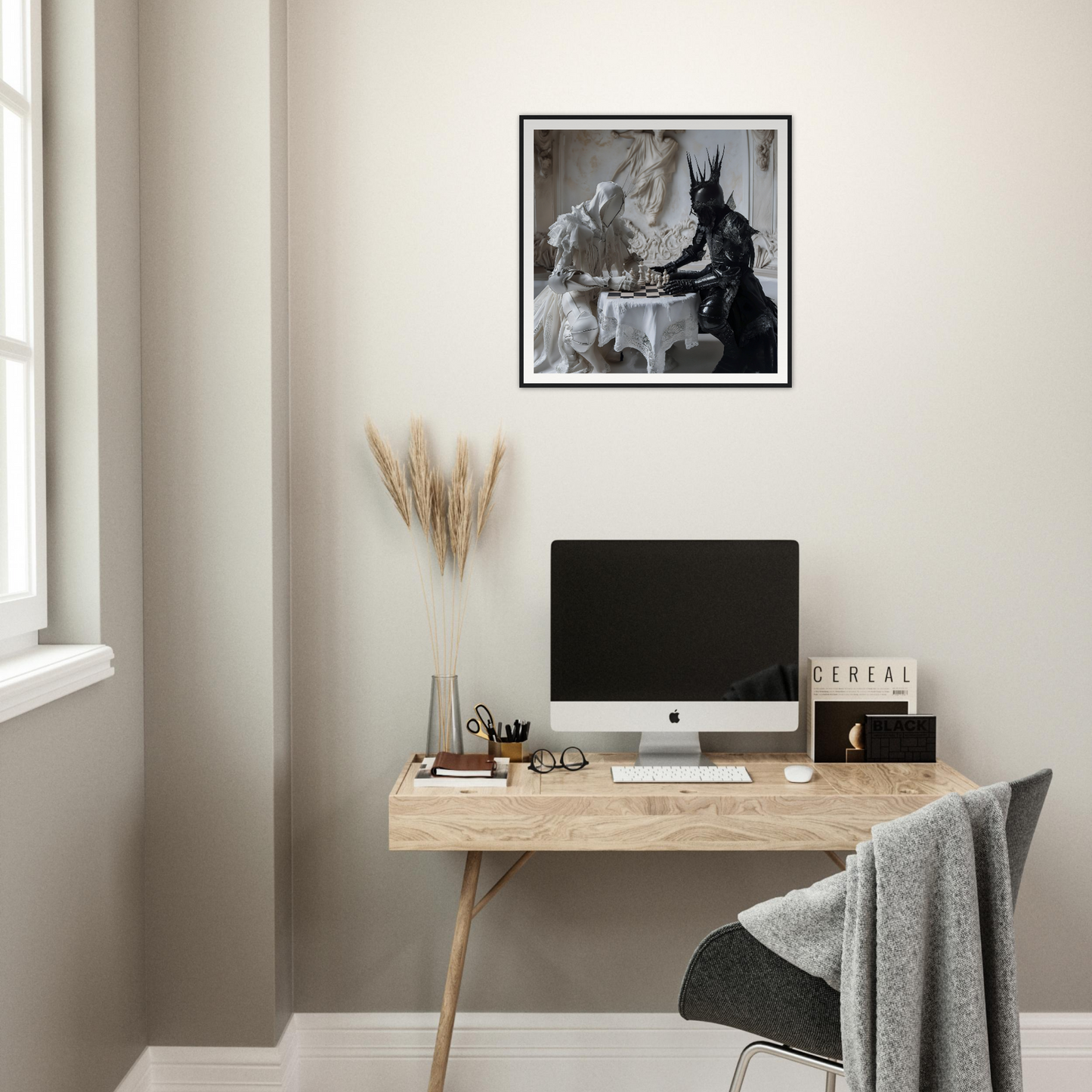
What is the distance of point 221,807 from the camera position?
6.69ft

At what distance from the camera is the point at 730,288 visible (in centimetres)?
217

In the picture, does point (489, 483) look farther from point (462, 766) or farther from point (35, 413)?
point (35, 413)

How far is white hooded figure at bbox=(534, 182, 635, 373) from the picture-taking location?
2176mm

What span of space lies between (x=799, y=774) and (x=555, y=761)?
55cm

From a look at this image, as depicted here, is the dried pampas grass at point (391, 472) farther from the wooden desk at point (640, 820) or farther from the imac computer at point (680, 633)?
the wooden desk at point (640, 820)

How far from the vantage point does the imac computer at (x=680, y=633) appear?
2.01 m

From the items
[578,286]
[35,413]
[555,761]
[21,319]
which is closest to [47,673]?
[35,413]

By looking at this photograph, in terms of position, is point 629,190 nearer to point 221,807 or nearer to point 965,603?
point 965,603

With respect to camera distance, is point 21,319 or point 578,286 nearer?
point 21,319

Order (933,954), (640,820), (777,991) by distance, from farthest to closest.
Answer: (640,820) → (777,991) → (933,954)

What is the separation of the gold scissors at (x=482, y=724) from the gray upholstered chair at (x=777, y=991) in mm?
697

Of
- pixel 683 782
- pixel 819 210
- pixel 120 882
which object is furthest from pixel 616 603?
pixel 120 882

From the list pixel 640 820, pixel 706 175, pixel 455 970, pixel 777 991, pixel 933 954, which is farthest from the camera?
pixel 706 175

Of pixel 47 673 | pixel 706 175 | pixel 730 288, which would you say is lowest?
pixel 47 673
